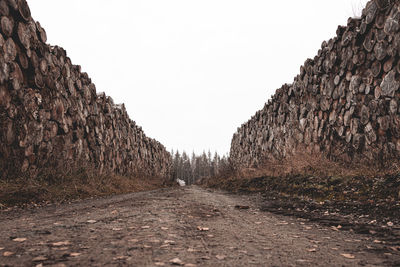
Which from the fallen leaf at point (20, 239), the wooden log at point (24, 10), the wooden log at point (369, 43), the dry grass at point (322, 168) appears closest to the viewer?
the fallen leaf at point (20, 239)

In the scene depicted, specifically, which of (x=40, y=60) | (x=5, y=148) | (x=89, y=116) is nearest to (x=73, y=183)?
(x=5, y=148)

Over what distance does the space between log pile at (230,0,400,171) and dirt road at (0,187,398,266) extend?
12.1 feet

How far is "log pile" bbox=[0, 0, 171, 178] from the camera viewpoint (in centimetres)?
487

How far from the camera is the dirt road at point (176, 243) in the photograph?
5.29ft

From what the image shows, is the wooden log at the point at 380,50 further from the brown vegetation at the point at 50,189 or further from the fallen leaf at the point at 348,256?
the brown vegetation at the point at 50,189

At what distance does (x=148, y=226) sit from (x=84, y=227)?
62 centimetres

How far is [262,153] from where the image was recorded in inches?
524

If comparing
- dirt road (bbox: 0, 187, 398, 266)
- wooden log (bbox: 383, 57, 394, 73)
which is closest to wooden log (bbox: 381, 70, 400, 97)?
wooden log (bbox: 383, 57, 394, 73)

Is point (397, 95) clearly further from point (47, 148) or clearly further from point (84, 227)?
point (47, 148)

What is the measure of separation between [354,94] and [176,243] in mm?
6387

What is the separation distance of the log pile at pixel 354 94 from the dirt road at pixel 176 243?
3688mm

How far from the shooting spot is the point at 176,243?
197cm

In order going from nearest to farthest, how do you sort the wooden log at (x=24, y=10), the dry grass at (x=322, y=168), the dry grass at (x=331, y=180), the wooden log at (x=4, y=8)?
the dry grass at (x=331, y=180) < the dry grass at (x=322, y=168) < the wooden log at (x=4, y=8) < the wooden log at (x=24, y=10)

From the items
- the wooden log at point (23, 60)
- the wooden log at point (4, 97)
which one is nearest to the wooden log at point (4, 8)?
the wooden log at point (23, 60)
